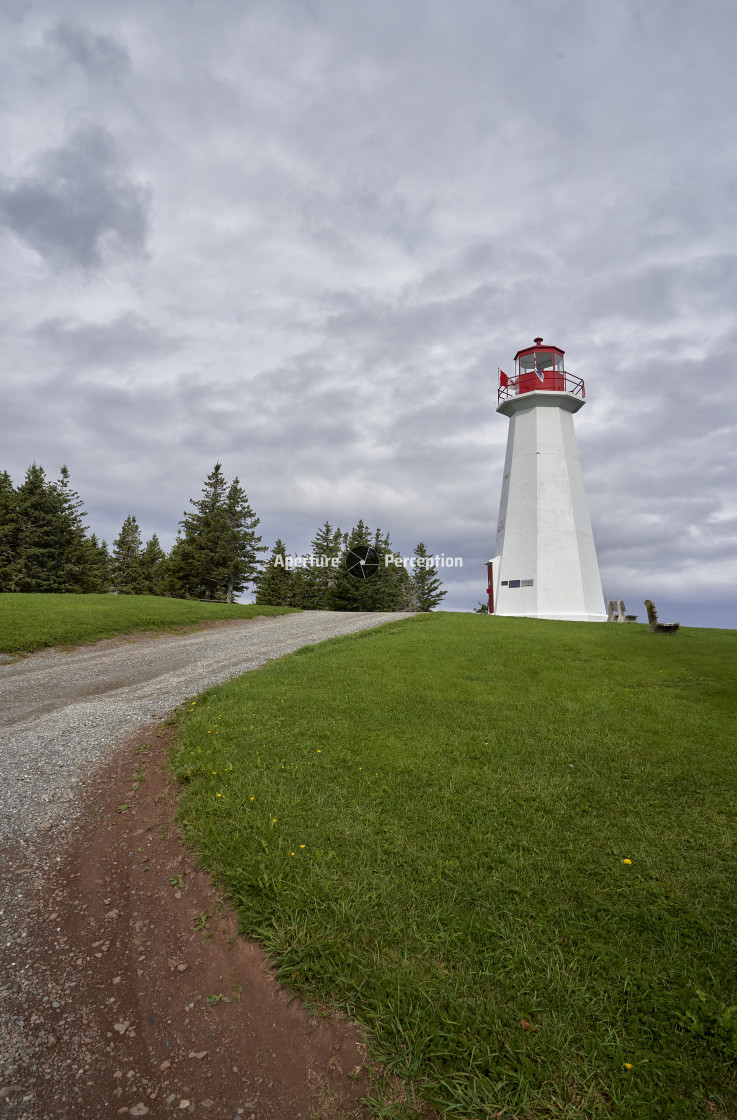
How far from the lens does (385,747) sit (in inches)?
272

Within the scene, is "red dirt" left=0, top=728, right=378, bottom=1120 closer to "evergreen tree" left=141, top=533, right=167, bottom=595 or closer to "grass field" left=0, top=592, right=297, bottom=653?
"grass field" left=0, top=592, right=297, bottom=653

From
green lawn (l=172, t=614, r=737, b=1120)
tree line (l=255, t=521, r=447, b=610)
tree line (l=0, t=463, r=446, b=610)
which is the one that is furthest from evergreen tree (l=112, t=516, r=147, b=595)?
green lawn (l=172, t=614, r=737, b=1120)

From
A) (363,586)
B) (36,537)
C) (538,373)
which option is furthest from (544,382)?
(36,537)

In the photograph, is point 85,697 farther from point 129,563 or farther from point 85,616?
point 129,563

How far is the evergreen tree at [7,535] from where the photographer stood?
39125 mm

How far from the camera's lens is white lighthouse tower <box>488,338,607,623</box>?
26.0m

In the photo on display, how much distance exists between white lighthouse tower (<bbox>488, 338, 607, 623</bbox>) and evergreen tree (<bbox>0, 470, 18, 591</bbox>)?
36152 millimetres

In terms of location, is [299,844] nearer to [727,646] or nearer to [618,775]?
[618,775]

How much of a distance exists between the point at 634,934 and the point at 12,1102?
161 inches

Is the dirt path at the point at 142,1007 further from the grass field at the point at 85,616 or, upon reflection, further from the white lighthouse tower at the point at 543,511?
the white lighthouse tower at the point at 543,511

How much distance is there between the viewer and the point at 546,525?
26.4 metres

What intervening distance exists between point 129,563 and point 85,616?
44.6 meters

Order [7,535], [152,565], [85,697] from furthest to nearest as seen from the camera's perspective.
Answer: [152,565] < [7,535] < [85,697]

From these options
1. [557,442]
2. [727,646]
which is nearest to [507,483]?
[557,442]
